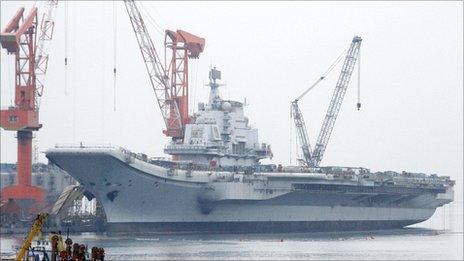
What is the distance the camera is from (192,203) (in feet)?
284

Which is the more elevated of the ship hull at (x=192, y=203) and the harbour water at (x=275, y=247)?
the ship hull at (x=192, y=203)

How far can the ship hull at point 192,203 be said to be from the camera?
81312 millimetres

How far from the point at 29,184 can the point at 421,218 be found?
3768 centimetres

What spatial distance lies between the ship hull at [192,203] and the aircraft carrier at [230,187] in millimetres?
76

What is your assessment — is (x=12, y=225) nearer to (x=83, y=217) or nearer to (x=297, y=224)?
(x=83, y=217)

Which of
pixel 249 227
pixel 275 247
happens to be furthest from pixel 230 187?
pixel 275 247

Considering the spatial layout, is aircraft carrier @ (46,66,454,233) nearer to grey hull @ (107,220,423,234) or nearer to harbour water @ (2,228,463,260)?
grey hull @ (107,220,423,234)

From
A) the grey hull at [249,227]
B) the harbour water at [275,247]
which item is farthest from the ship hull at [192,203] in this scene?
the harbour water at [275,247]

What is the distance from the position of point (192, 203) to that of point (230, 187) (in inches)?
124

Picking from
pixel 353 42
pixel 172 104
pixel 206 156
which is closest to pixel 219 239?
pixel 206 156

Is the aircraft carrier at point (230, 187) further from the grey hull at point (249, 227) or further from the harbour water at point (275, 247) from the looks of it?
the harbour water at point (275, 247)

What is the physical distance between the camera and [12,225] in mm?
91062

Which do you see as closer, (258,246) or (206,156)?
(258,246)

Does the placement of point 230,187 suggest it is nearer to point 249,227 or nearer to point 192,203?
point 192,203
